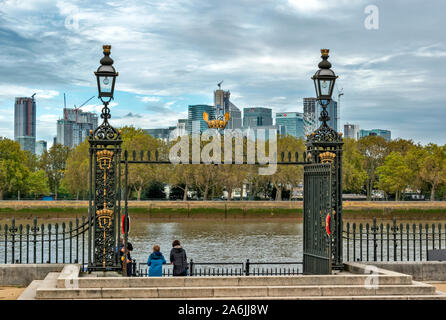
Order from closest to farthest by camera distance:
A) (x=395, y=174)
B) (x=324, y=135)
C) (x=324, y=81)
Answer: (x=324, y=135)
(x=324, y=81)
(x=395, y=174)

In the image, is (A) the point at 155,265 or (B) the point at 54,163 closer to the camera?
(A) the point at 155,265

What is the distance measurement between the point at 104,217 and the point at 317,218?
16.0ft

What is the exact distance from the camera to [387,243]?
15.9 metres

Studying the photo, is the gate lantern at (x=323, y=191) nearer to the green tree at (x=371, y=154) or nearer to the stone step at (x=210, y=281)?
the stone step at (x=210, y=281)

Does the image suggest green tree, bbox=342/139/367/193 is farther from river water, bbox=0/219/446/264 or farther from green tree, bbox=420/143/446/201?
river water, bbox=0/219/446/264

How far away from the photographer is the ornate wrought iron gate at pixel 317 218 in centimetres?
1397

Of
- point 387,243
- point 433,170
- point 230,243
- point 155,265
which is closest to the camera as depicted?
point 155,265

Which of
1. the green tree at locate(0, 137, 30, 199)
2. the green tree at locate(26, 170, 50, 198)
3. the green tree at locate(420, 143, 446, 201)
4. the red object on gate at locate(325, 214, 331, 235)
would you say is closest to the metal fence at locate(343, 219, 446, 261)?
the red object on gate at locate(325, 214, 331, 235)

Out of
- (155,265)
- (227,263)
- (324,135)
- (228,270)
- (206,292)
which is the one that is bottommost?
(228,270)

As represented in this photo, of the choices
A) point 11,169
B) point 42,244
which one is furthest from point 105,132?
point 11,169

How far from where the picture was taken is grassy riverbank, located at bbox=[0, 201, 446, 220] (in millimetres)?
64438

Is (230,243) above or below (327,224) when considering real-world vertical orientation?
below

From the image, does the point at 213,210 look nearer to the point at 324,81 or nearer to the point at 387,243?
the point at 387,243

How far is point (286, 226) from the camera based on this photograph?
55.0m
